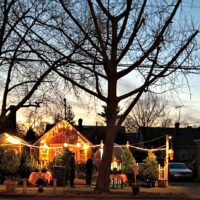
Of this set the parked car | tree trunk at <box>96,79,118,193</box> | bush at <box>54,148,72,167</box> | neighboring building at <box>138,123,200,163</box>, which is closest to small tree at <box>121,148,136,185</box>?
bush at <box>54,148,72,167</box>

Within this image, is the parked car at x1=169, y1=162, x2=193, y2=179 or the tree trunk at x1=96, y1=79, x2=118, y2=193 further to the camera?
the parked car at x1=169, y1=162, x2=193, y2=179

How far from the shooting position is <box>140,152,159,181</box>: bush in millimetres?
21531

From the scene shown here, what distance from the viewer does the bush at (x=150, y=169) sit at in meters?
21.5

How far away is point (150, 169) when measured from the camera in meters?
21.5

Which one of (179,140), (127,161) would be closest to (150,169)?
(127,161)

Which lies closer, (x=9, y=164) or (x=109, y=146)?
(x=109, y=146)

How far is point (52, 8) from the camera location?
1662cm

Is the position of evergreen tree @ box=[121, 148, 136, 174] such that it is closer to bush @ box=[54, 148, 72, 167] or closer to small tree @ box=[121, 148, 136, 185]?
small tree @ box=[121, 148, 136, 185]

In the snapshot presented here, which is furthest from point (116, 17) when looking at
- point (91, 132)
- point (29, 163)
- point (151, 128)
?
point (91, 132)

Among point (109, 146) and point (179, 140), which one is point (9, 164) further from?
point (179, 140)

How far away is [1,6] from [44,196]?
26.9ft

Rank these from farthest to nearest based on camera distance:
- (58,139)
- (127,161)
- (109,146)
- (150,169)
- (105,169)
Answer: (58,139) → (127,161) → (150,169) → (109,146) → (105,169)

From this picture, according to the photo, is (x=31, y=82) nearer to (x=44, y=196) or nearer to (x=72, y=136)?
(x=44, y=196)

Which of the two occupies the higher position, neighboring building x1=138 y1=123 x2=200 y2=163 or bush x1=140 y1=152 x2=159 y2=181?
neighboring building x1=138 y1=123 x2=200 y2=163
